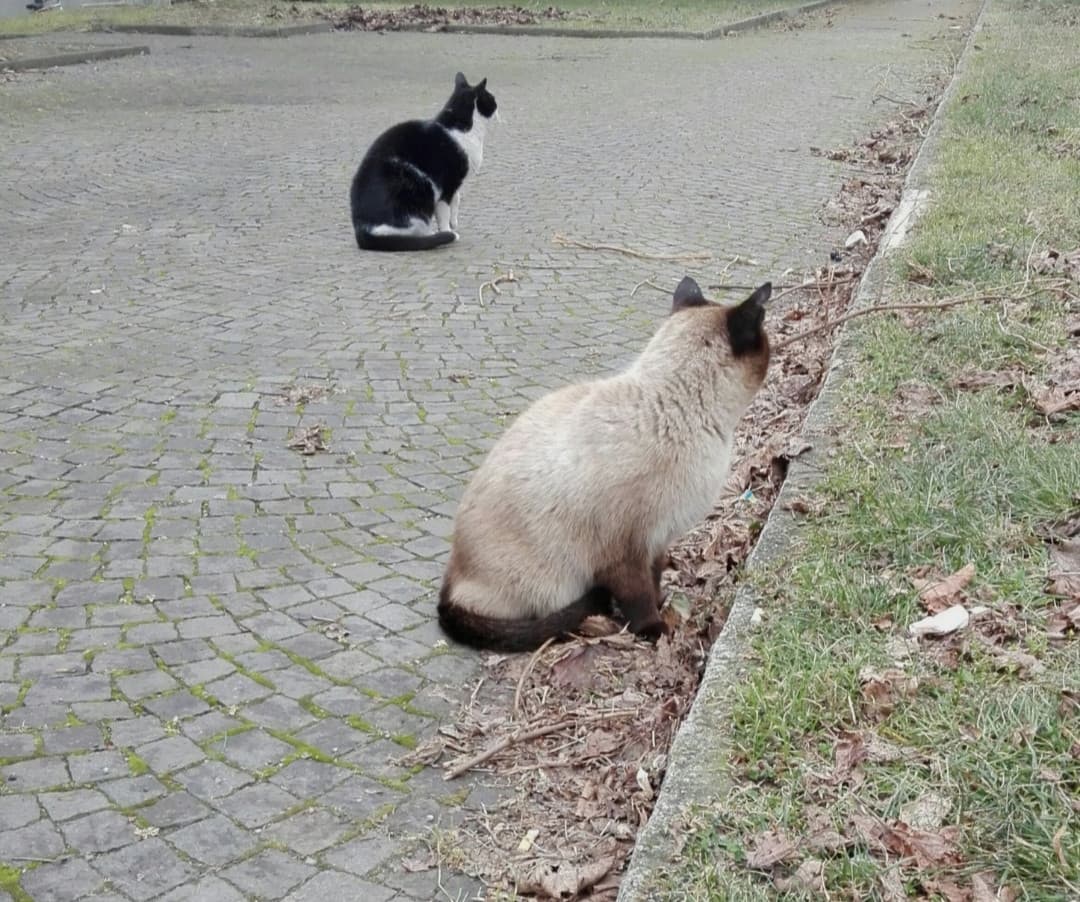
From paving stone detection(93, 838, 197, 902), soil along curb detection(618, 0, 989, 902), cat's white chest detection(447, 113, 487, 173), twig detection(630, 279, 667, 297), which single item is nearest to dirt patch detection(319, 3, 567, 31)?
cat's white chest detection(447, 113, 487, 173)

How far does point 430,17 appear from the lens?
92.6ft

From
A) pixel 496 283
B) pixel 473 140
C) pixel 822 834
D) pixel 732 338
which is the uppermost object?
pixel 473 140

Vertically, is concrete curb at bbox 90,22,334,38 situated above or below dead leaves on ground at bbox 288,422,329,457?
above

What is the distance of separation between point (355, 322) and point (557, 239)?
2655 millimetres

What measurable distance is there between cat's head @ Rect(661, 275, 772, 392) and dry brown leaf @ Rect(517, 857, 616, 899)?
1931 mm

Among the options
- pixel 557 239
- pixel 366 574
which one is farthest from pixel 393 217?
pixel 366 574

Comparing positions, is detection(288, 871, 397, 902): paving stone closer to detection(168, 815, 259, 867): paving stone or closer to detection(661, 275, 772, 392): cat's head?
detection(168, 815, 259, 867): paving stone

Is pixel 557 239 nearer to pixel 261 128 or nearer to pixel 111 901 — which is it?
pixel 261 128

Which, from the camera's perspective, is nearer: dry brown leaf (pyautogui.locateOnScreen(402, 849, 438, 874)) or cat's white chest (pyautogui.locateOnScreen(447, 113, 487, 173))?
dry brown leaf (pyautogui.locateOnScreen(402, 849, 438, 874))

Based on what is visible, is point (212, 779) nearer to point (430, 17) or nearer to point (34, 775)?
point (34, 775)

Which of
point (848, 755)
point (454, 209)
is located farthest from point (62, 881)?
point (454, 209)

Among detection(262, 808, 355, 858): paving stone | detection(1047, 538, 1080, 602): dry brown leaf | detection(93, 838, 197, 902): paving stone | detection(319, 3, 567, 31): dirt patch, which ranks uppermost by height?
detection(319, 3, 567, 31): dirt patch

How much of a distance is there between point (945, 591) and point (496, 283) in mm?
5787

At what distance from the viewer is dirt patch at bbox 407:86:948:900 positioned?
330 cm
